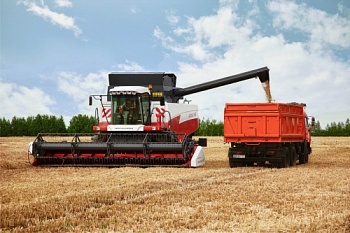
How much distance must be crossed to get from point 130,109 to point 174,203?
10.6m

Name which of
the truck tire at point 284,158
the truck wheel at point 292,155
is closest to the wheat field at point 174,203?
the truck tire at point 284,158

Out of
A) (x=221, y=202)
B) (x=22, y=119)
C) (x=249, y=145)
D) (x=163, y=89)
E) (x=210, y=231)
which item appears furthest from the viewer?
(x=22, y=119)

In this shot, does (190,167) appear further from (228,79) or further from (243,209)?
(243,209)

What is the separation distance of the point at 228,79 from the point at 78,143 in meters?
8.08

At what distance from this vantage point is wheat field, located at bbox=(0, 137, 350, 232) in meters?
7.52

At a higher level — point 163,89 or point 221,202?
point 163,89

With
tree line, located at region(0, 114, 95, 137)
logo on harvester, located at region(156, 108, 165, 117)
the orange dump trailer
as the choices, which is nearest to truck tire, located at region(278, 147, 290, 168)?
the orange dump trailer

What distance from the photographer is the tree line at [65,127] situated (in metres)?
61.6

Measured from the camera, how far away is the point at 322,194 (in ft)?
35.6

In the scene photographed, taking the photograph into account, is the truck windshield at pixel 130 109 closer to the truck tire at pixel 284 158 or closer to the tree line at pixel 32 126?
the truck tire at pixel 284 158

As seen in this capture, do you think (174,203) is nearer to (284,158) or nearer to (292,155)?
(284,158)

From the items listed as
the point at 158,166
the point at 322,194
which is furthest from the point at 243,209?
the point at 158,166

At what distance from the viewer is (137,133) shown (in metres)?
19.2

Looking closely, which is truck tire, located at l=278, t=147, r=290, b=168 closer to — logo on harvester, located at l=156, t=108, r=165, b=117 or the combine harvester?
the combine harvester
